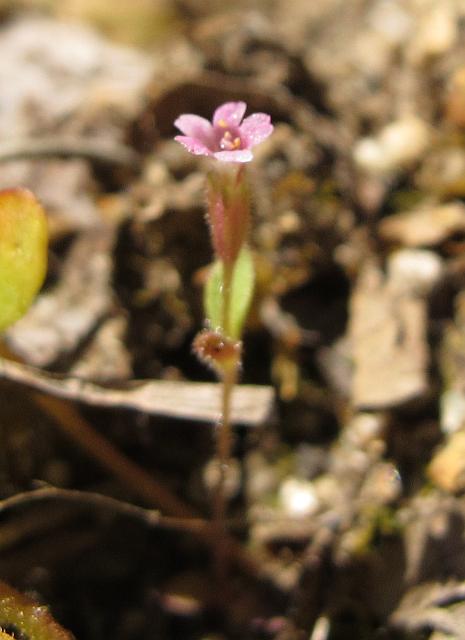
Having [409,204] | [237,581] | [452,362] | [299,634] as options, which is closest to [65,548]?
[237,581]

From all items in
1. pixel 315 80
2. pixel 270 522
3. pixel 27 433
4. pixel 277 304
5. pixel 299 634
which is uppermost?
pixel 315 80

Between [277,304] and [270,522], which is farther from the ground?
[277,304]

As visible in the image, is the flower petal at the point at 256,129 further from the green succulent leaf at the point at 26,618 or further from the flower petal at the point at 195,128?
the green succulent leaf at the point at 26,618

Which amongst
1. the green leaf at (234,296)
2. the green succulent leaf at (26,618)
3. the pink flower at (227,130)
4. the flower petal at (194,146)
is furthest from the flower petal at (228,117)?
the green succulent leaf at (26,618)

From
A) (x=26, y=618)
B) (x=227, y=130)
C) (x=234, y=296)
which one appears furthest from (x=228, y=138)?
(x=26, y=618)

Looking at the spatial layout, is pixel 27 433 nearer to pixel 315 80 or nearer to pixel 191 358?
pixel 191 358

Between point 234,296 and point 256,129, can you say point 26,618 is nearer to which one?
point 234,296
